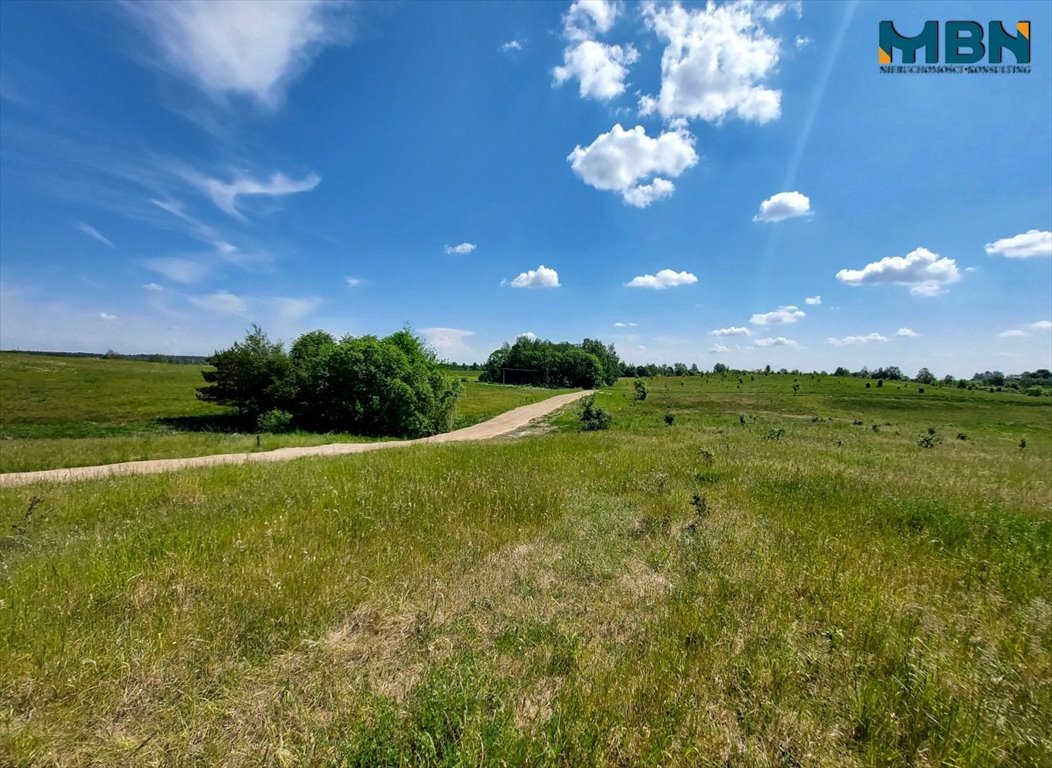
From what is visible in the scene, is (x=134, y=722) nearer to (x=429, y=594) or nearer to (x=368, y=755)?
(x=368, y=755)

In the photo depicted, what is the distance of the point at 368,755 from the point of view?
8.08 ft

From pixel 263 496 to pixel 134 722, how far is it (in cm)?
571

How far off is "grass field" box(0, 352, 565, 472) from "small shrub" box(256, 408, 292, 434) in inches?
76.5

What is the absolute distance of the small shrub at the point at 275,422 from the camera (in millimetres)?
31125

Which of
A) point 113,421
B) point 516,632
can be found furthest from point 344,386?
point 516,632

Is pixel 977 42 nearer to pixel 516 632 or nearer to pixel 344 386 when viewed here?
pixel 516 632

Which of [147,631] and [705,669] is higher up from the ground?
[147,631]

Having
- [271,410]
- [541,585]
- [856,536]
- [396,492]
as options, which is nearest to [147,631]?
[541,585]

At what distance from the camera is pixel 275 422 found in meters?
31.4

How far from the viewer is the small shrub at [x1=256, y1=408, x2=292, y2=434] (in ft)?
102

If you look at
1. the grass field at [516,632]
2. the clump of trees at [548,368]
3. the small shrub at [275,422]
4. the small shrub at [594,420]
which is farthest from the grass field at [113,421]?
the clump of trees at [548,368]

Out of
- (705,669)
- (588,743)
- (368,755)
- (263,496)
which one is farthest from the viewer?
(263,496)

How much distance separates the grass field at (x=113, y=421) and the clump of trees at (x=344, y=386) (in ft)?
10.3

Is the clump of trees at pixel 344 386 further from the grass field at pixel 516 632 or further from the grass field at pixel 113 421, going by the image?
the grass field at pixel 516 632
